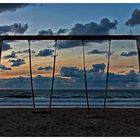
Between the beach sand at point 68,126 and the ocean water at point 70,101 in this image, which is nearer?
the beach sand at point 68,126

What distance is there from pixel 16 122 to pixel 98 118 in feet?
6.58

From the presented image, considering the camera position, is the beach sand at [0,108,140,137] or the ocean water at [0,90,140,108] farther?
the ocean water at [0,90,140,108]

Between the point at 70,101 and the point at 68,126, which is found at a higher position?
the point at 70,101

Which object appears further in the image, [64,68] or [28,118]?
[64,68]

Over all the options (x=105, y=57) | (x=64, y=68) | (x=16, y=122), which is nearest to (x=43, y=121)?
(x=16, y=122)

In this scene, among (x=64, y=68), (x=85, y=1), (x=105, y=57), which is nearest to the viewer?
(x=85, y=1)

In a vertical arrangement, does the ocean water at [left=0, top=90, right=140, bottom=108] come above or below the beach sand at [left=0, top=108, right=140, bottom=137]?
above

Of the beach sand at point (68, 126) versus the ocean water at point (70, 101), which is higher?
the ocean water at point (70, 101)

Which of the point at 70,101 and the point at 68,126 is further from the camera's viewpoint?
the point at 70,101

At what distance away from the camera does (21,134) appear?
11.1 metres

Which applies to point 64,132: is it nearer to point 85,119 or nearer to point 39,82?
point 85,119

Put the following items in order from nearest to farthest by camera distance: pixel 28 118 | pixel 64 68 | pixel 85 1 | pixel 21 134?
1. pixel 85 1
2. pixel 21 134
3. pixel 28 118
4. pixel 64 68

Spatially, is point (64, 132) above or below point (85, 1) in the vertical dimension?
below

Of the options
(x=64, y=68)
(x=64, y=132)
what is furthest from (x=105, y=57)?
(x=64, y=132)
